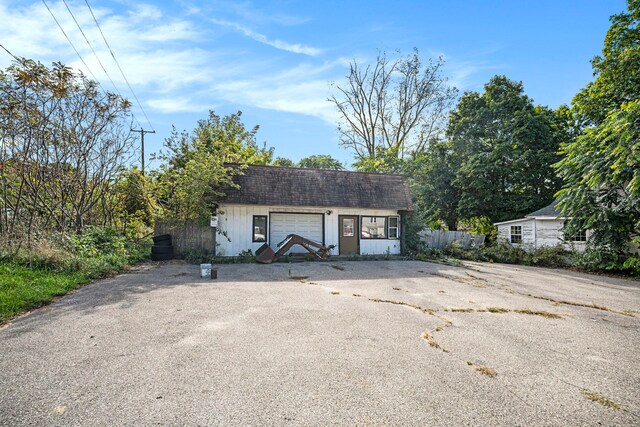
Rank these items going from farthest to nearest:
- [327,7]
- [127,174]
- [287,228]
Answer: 1. [287,228]
2. [127,174]
3. [327,7]

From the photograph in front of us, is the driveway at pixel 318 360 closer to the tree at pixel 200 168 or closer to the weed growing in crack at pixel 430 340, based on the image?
the weed growing in crack at pixel 430 340

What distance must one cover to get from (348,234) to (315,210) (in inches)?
80.1

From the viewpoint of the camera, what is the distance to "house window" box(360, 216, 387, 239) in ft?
53.6

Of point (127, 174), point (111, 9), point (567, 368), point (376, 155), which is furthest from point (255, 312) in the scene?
point (376, 155)

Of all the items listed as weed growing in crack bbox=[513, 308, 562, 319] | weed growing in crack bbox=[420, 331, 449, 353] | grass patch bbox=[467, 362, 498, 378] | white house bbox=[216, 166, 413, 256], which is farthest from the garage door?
grass patch bbox=[467, 362, 498, 378]

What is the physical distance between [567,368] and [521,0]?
10.4 metres

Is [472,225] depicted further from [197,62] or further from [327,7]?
[197,62]

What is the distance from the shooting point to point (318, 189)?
15883 millimetres

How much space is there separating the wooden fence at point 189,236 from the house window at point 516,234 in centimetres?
1638

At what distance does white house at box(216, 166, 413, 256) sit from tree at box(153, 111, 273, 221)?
81 centimetres

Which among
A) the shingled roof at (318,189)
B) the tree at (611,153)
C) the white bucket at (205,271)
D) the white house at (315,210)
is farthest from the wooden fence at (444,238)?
the white bucket at (205,271)

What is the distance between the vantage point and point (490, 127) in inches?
872

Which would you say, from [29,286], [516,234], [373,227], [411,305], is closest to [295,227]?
[373,227]

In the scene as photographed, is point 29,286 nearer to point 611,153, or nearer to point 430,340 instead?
point 430,340
